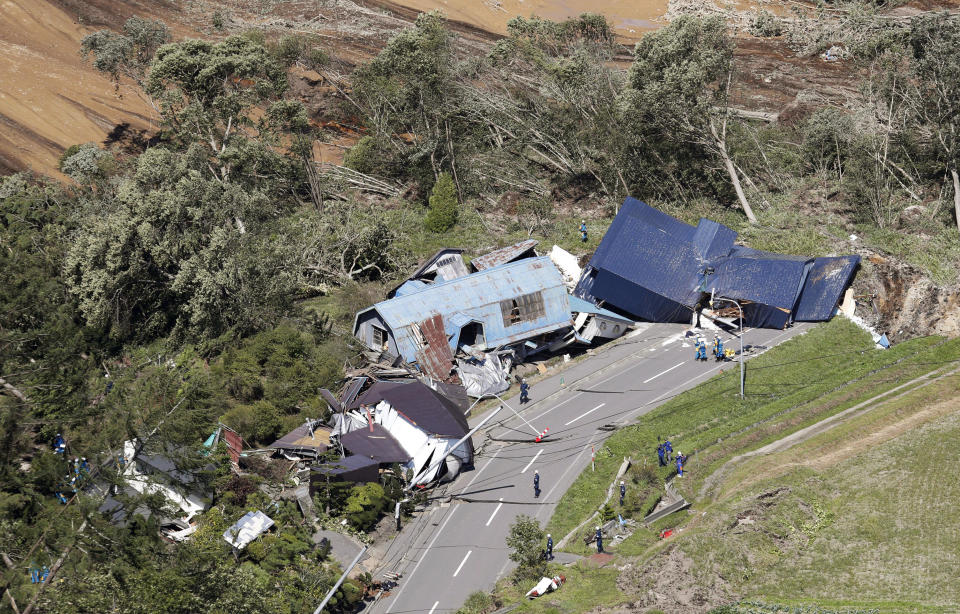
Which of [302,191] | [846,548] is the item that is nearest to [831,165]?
[302,191]

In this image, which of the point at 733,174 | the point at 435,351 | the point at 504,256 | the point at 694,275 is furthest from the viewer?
the point at 733,174

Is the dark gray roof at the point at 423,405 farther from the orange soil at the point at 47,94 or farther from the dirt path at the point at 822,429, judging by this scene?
the orange soil at the point at 47,94

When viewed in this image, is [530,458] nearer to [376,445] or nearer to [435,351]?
[376,445]

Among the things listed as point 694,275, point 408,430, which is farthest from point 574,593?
point 694,275

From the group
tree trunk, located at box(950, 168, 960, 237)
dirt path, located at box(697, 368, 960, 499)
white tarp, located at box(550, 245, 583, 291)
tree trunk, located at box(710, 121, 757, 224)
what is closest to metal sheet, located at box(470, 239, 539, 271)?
white tarp, located at box(550, 245, 583, 291)

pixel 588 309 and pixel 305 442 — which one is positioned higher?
pixel 588 309

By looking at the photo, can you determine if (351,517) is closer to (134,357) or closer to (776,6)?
(134,357)

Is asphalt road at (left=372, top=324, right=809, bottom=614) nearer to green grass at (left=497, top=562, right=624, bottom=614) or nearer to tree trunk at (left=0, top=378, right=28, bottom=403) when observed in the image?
green grass at (left=497, top=562, right=624, bottom=614)
